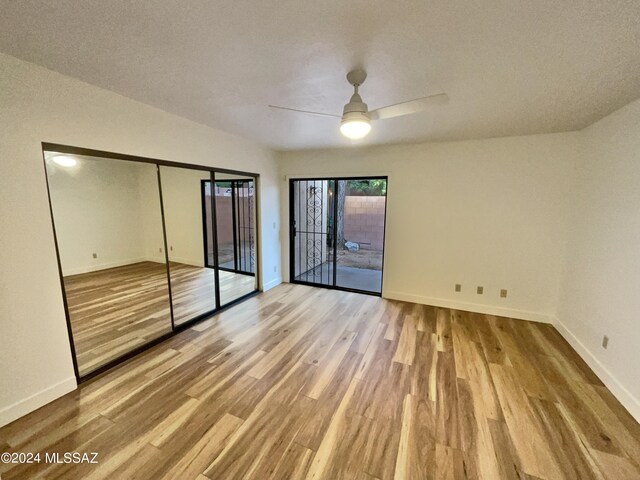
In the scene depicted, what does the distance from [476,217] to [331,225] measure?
238 cm

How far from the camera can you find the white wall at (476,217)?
10.9ft

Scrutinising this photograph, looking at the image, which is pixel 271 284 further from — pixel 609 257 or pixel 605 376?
pixel 609 257

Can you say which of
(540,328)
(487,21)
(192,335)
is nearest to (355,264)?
(540,328)

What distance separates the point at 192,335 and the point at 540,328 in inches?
173

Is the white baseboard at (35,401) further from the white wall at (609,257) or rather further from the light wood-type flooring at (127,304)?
the white wall at (609,257)

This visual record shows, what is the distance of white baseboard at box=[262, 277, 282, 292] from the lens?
4.59m

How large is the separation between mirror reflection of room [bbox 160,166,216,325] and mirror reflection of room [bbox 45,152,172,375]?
0.15 meters

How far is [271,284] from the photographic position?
4785 mm

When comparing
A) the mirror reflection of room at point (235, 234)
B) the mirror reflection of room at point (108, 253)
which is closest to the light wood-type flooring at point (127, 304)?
the mirror reflection of room at point (108, 253)

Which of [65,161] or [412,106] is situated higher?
[412,106]

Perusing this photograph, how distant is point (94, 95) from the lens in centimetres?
212

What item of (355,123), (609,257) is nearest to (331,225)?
(355,123)

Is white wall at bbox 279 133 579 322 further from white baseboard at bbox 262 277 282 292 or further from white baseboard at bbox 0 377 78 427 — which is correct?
white baseboard at bbox 0 377 78 427

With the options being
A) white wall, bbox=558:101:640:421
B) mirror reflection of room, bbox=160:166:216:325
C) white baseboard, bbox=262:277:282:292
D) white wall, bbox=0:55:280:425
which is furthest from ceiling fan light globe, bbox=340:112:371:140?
white baseboard, bbox=262:277:282:292
